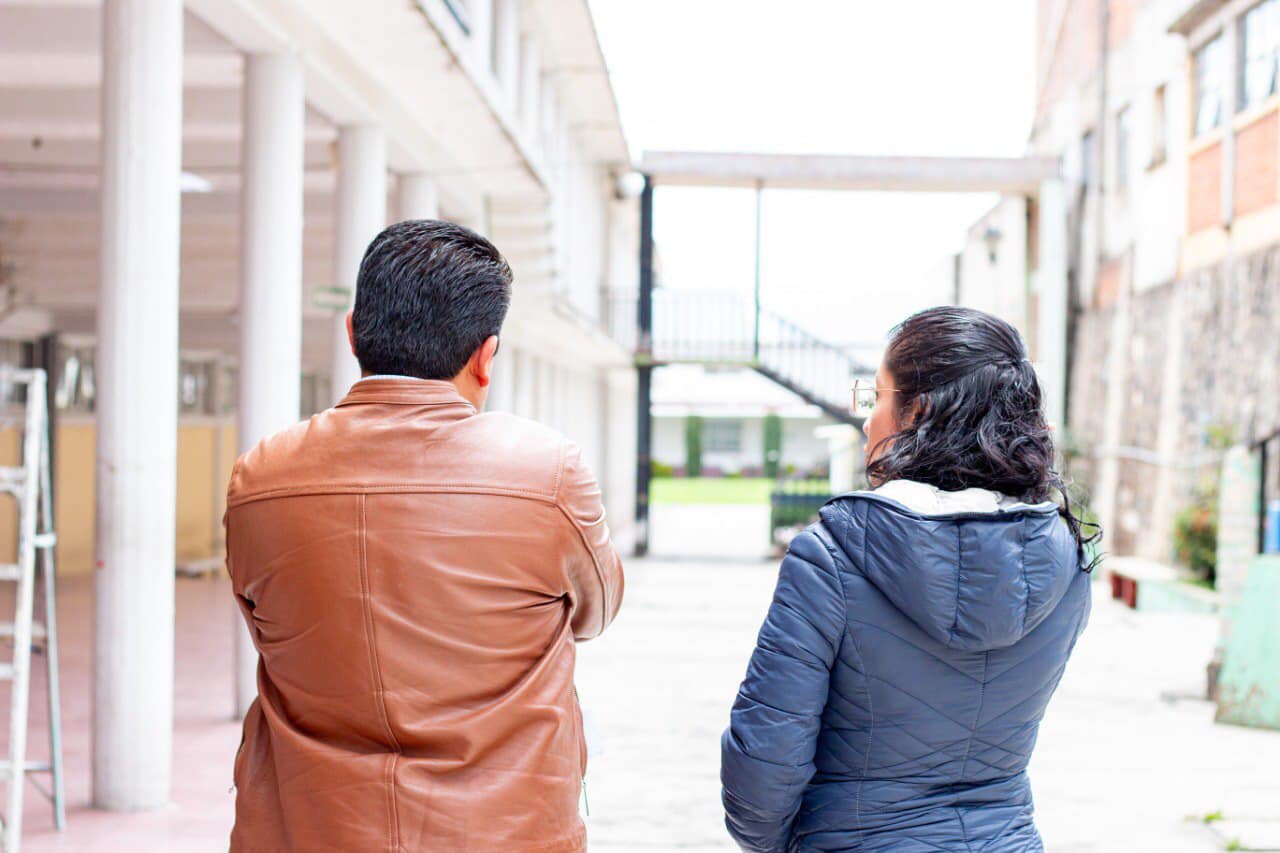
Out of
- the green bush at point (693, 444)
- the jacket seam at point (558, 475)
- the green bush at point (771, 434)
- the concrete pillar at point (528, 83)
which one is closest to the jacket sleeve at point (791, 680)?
the jacket seam at point (558, 475)

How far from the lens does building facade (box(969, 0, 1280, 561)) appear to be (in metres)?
11.9

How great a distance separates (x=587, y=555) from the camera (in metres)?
1.76

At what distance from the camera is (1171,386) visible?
1417cm

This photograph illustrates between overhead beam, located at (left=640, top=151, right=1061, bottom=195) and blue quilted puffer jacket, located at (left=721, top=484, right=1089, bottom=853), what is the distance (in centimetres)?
1507

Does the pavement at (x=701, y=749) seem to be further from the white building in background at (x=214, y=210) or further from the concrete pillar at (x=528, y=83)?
the concrete pillar at (x=528, y=83)

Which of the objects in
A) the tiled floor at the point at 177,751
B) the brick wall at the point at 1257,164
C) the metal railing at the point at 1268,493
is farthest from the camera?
the brick wall at the point at 1257,164

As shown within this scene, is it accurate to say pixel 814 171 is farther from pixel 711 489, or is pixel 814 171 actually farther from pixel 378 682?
pixel 711 489

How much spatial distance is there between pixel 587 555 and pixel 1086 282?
670 inches

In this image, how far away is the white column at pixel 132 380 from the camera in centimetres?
468

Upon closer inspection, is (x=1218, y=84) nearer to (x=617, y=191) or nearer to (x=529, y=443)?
(x=617, y=191)

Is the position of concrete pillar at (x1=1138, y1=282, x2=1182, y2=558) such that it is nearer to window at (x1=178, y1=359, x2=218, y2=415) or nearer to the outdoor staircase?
the outdoor staircase

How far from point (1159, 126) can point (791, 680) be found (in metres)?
14.9

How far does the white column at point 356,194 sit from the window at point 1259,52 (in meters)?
8.43

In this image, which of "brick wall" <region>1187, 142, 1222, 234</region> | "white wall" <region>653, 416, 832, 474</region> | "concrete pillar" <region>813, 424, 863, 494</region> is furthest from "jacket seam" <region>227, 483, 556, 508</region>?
"white wall" <region>653, 416, 832, 474</region>
